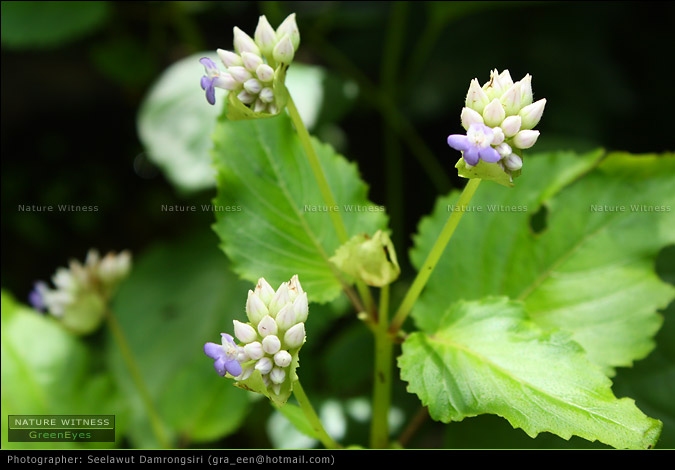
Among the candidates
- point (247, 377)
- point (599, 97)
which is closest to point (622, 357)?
point (247, 377)

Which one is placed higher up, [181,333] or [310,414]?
[310,414]

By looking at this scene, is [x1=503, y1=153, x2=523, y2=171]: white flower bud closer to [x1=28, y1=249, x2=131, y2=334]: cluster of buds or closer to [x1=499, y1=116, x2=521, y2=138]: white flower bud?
[x1=499, y1=116, x2=521, y2=138]: white flower bud

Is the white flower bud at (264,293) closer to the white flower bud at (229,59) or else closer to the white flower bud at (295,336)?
the white flower bud at (295,336)

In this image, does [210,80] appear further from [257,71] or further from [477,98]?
[477,98]

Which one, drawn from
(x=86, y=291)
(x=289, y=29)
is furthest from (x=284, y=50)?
Answer: (x=86, y=291)

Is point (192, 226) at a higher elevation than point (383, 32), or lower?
lower
